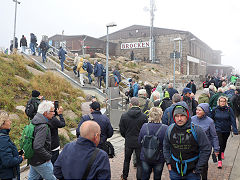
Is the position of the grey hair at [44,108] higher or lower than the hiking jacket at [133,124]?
higher

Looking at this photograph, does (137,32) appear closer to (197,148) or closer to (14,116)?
(14,116)

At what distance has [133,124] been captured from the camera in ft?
14.8

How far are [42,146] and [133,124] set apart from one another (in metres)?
1.88

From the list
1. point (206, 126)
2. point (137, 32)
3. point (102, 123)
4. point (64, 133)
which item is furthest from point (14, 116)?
point (137, 32)

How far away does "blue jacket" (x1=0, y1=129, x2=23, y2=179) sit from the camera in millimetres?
2984

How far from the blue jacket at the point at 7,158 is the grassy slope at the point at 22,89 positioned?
3792mm

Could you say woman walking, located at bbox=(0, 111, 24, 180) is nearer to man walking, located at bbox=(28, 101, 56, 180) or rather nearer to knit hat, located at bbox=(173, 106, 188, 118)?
man walking, located at bbox=(28, 101, 56, 180)

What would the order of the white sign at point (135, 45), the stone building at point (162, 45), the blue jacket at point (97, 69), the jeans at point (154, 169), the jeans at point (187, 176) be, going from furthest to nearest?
the white sign at point (135, 45)
the stone building at point (162, 45)
the blue jacket at point (97, 69)
the jeans at point (154, 169)
the jeans at point (187, 176)

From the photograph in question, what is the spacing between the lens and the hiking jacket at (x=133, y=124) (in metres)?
4.51

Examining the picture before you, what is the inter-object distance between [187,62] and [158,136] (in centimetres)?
3511

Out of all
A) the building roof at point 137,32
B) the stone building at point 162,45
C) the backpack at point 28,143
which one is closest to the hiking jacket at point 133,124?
the backpack at point 28,143

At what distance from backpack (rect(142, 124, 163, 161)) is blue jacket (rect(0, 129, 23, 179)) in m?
1.96


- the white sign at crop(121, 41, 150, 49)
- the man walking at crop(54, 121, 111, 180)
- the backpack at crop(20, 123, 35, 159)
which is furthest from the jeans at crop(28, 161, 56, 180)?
the white sign at crop(121, 41, 150, 49)

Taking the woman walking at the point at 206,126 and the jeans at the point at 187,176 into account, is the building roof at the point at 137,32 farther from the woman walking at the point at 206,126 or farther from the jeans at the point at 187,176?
the jeans at the point at 187,176
